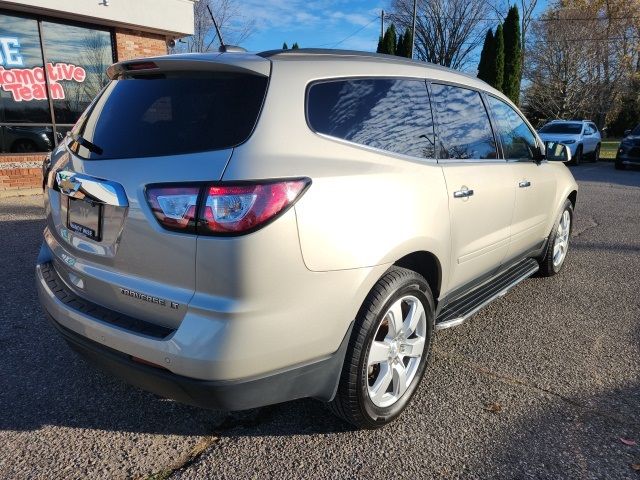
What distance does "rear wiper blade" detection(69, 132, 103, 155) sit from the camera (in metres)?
2.24

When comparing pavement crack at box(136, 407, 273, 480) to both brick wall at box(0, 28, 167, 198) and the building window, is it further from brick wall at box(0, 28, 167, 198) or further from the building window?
brick wall at box(0, 28, 167, 198)

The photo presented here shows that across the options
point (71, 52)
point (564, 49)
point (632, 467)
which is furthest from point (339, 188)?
point (564, 49)

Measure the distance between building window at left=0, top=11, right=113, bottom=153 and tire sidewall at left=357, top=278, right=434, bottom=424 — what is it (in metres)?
7.94

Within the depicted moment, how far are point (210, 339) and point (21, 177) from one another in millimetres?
8888

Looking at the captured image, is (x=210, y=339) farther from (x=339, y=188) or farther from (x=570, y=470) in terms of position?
(x=570, y=470)

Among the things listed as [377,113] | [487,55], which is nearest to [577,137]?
[487,55]

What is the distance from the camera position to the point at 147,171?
1.95 m

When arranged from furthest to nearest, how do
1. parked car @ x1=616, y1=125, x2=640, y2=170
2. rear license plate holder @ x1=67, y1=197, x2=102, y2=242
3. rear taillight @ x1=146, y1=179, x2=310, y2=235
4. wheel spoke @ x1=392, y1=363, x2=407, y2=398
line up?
1. parked car @ x1=616, y1=125, x2=640, y2=170
2. wheel spoke @ x1=392, y1=363, x2=407, y2=398
3. rear license plate holder @ x1=67, y1=197, x2=102, y2=242
4. rear taillight @ x1=146, y1=179, x2=310, y2=235

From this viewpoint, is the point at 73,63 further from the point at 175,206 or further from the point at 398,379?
the point at 398,379

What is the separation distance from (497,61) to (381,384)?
2889 cm

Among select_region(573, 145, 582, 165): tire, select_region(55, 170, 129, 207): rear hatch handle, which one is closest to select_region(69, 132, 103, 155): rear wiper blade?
select_region(55, 170, 129, 207): rear hatch handle

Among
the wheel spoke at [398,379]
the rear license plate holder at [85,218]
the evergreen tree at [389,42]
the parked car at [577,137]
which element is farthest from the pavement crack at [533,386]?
the evergreen tree at [389,42]

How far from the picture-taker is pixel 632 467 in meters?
2.23

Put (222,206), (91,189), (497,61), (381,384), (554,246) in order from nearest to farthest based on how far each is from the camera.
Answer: (222,206)
(91,189)
(381,384)
(554,246)
(497,61)
